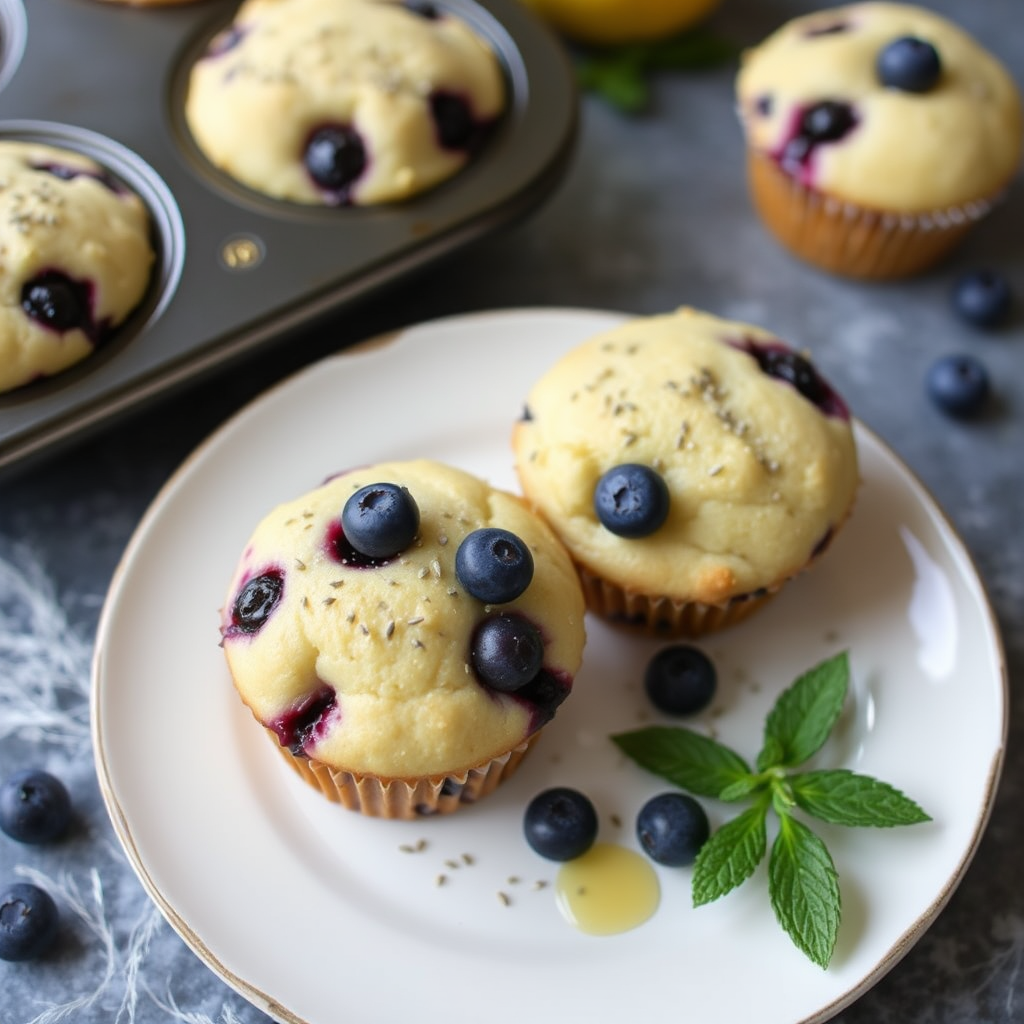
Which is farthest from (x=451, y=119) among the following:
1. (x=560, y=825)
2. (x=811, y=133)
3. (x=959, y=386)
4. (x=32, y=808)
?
(x=32, y=808)

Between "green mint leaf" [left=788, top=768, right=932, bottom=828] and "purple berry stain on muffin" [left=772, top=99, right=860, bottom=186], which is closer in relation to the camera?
"green mint leaf" [left=788, top=768, right=932, bottom=828]

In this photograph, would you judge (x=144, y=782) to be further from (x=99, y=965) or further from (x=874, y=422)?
(x=874, y=422)

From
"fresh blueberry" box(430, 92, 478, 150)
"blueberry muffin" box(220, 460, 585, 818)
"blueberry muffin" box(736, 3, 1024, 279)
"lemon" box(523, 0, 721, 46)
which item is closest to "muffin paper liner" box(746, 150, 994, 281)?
"blueberry muffin" box(736, 3, 1024, 279)

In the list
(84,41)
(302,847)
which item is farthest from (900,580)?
(84,41)

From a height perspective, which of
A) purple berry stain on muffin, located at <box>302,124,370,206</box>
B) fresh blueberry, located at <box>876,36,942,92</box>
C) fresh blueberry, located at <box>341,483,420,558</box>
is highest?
fresh blueberry, located at <box>876,36,942,92</box>

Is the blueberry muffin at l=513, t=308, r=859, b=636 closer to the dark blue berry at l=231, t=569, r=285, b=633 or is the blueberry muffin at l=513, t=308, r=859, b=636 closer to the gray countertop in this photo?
the gray countertop

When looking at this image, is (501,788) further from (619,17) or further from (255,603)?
(619,17)

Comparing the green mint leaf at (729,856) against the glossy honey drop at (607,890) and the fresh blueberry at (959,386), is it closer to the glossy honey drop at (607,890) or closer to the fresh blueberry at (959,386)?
the glossy honey drop at (607,890)
